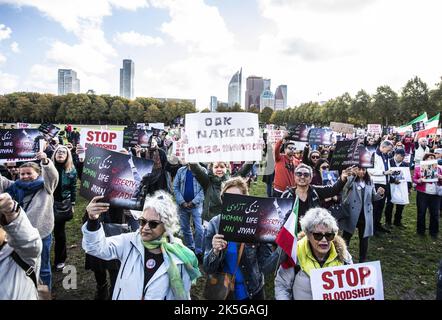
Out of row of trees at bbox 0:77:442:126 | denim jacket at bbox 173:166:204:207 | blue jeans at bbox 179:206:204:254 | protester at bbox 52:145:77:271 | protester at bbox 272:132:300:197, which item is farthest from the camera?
row of trees at bbox 0:77:442:126

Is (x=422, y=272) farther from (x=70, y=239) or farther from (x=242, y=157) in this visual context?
(x=70, y=239)

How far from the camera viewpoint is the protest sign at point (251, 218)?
10.2 ft

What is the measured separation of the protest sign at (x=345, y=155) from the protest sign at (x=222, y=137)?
1982 mm

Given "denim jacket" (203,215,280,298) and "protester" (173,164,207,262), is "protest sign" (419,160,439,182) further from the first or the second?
"denim jacket" (203,215,280,298)

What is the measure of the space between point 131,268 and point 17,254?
0.86m

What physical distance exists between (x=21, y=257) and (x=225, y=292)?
5.73 ft

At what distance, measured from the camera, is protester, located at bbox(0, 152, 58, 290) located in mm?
4379

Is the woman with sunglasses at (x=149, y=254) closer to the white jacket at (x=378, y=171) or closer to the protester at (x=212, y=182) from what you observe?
the protester at (x=212, y=182)

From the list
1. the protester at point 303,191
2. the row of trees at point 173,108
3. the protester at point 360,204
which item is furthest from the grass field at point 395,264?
the row of trees at point 173,108

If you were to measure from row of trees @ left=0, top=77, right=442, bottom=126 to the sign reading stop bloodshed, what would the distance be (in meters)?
54.9

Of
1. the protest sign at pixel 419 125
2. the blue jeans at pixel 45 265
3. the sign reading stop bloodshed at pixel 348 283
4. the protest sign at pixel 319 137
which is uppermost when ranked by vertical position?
the protest sign at pixel 419 125

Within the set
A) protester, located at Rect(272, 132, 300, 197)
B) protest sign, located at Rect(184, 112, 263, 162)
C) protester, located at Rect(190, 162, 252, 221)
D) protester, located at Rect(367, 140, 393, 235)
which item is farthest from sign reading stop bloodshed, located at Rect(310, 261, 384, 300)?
protester, located at Rect(367, 140, 393, 235)
